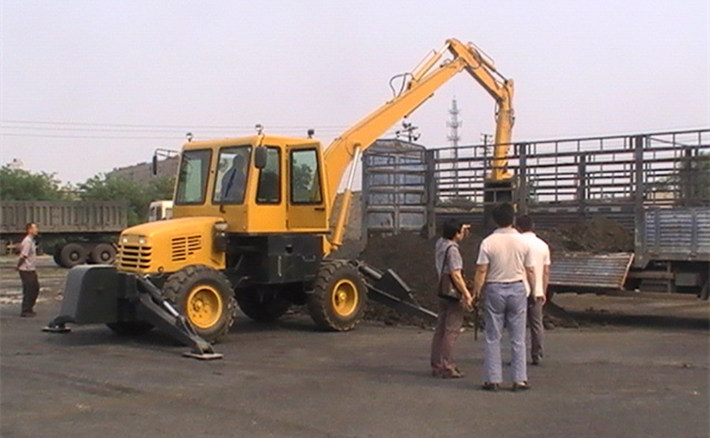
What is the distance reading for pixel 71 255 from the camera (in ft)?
116

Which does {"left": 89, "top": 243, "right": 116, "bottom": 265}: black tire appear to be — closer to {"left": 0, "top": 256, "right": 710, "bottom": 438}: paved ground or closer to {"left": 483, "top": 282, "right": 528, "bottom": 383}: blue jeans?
{"left": 0, "top": 256, "right": 710, "bottom": 438}: paved ground

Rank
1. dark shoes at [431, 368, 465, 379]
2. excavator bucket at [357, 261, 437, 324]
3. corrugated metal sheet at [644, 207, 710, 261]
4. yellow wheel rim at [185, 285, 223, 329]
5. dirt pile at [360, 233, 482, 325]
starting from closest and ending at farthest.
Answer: dark shoes at [431, 368, 465, 379]
yellow wheel rim at [185, 285, 223, 329]
corrugated metal sheet at [644, 207, 710, 261]
excavator bucket at [357, 261, 437, 324]
dirt pile at [360, 233, 482, 325]

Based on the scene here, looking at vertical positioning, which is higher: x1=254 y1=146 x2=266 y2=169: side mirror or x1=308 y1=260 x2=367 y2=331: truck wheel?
x1=254 y1=146 x2=266 y2=169: side mirror

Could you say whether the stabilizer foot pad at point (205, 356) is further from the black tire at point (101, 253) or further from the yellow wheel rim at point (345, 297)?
the black tire at point (101, 253)

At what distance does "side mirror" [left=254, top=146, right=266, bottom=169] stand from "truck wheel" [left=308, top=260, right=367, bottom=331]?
214cm

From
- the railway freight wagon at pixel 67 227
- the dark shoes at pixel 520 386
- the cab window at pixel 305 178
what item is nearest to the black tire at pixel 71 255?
the railway freight wagon at pixel 67 227

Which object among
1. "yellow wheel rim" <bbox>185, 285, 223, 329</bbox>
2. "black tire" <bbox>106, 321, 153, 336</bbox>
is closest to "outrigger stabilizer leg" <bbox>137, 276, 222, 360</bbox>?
"yellow wheel rim" <bbox>185, 285, 223, 329</bbox>

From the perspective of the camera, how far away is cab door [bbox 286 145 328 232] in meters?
14.1

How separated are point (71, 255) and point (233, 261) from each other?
2321 cm

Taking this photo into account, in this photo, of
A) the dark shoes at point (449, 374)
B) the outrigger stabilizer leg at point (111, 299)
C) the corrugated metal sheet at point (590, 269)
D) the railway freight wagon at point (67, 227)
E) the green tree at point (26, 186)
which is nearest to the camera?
the dark shoes at point (449, 374)

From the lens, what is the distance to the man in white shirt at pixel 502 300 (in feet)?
29.5

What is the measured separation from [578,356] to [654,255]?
3692 millimetres

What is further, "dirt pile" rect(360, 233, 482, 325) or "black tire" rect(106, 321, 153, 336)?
"dirt pile" rect(360, 233, 482, 325)

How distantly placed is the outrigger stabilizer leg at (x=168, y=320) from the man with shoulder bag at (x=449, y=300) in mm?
3041
